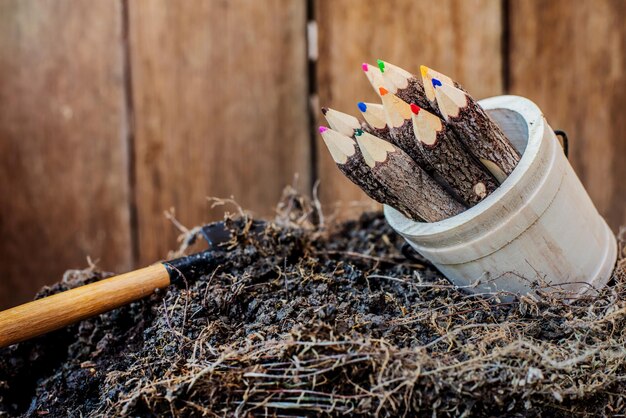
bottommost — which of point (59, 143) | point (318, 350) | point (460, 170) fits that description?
point (59, 143)

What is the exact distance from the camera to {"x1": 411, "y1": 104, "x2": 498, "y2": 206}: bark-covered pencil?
0.68m

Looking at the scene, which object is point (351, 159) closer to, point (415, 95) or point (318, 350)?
point (415, 95)

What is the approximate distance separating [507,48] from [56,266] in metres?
1.05

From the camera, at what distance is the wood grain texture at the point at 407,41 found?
4.54 ft

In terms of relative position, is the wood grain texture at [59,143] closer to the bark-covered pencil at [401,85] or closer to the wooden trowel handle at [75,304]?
the wooden trowel handle at [75,304]

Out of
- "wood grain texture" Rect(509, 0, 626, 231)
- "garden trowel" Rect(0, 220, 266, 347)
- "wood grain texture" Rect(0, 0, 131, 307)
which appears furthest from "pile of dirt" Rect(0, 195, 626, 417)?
"wood grain texture" Rect(509, 0, 626, 231)

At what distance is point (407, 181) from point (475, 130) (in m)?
0.09

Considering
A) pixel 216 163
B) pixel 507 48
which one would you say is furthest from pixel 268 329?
pixel 507 48

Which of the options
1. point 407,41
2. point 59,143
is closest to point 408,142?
point 407,41

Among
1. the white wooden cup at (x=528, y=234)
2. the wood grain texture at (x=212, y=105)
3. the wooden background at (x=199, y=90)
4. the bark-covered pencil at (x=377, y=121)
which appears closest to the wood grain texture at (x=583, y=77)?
the wooden background at (x=199, y=90)

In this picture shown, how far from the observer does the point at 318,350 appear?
0.61 metres

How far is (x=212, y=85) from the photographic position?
1.39 metres

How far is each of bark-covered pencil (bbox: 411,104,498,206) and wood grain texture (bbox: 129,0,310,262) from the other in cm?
76

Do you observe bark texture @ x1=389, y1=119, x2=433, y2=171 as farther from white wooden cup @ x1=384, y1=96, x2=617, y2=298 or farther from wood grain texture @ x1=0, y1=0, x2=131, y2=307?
wood grain texture @ x1=0, y1=0, x2=131, y2=307
